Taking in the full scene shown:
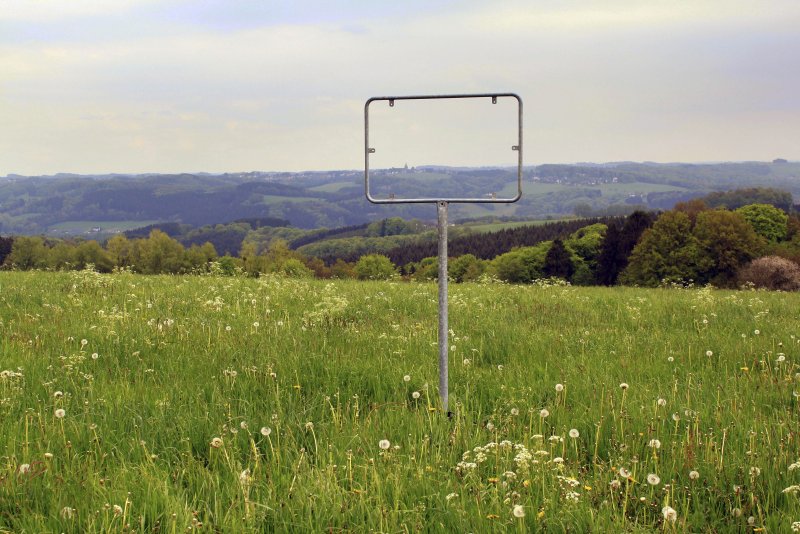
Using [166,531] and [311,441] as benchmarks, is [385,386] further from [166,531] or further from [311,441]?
[166,531]

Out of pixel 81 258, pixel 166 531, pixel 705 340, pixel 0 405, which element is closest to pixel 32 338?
pixel 0 405

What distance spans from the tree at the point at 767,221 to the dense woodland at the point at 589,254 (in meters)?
0.12

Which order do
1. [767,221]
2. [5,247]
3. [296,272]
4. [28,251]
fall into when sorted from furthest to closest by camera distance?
[5,247], [28,251], [767,221], [296,272]

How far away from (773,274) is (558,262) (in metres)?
40.1

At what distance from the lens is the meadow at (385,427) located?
11.1ft

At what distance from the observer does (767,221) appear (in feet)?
234

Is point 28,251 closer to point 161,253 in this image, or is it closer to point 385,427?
point 161,253

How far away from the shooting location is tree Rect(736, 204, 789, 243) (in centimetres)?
7038

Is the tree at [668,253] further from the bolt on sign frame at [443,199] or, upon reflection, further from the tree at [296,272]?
the bolt on sign frame at [443,199]

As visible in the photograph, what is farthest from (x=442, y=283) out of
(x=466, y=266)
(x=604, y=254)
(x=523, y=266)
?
(x=466, y=266)

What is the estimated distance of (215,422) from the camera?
4727 mm

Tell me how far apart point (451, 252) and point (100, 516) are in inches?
5266

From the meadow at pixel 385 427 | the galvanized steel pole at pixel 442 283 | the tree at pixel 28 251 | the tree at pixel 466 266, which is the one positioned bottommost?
the tree at pixel 466 266

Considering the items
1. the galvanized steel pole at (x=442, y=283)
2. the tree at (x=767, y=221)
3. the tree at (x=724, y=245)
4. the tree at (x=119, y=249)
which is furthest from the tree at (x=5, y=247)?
the galvanized steel pole at (x=442, y=283)
